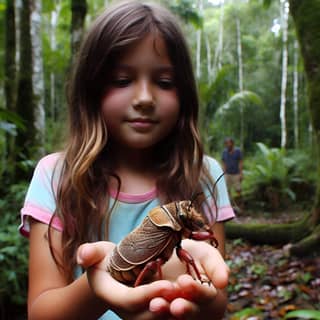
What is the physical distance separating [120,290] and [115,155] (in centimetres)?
81

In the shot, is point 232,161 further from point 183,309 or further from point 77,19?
point 183,309

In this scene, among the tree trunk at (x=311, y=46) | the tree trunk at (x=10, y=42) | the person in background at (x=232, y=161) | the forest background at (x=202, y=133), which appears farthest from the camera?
the person in background at (x=232, y=161)

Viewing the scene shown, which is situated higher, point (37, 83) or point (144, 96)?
point (144, 96)

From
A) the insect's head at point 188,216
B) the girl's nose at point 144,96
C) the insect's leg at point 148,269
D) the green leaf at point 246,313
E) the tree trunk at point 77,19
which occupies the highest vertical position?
the tree trunk at point 77,19

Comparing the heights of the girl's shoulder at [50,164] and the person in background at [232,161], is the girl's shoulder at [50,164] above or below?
above

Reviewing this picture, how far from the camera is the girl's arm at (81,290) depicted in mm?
896

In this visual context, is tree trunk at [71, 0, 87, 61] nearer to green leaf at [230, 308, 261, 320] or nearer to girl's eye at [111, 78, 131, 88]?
green leaf at [230, 308, 261, 320]

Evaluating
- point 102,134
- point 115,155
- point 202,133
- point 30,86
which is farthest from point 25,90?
point 102,134

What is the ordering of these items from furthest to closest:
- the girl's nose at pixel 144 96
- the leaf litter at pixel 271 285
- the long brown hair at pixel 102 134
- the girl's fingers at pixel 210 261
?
the leaf litter at pixel 271 285
the long brown hair at pixel 102 134
the girl's nose at pixel 144 96
the girl's fingers at pixel 210 261

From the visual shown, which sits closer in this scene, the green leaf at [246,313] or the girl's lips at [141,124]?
the girl's lips at [141,124]

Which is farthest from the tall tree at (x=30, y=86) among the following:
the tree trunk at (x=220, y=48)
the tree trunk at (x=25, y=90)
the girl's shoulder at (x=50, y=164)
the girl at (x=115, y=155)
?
the tree trunk at (x=220, y=48)

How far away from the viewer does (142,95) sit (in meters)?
1.38

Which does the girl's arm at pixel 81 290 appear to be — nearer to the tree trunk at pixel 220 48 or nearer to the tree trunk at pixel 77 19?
the tree trunk at pixel 77 19

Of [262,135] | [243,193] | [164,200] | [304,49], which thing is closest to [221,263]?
[164,200]
